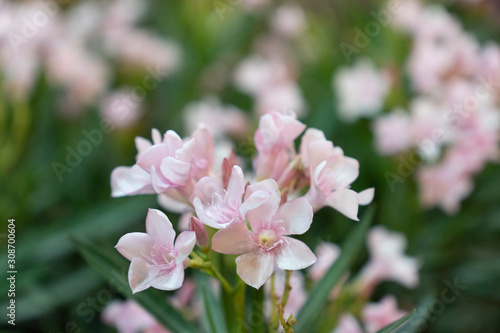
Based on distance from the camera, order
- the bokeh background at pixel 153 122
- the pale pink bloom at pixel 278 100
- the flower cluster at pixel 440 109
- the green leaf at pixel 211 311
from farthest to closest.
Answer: the pale pink bloom at pixel 278 100 < the bokeh background at pixel 153 122 < the flower cluster at pixel 440 109 < the green leaf at pixel 211 311

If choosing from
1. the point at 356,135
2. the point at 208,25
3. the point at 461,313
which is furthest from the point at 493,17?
the point at 461,313

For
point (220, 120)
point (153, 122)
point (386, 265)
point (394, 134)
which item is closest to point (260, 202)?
point (386, 265)

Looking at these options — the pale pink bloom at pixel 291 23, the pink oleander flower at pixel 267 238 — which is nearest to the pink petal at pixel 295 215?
Result: the pink oleander flower at pixel 267 238

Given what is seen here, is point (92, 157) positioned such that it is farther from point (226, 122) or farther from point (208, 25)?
point (208, 25)

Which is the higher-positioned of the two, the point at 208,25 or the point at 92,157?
the point at 208,25

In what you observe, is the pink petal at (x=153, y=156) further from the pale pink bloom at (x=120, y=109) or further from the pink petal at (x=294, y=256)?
the pale pink bloom at (x=120, y=109)

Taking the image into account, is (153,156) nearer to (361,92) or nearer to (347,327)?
(347,327)
